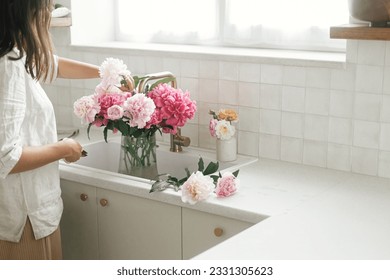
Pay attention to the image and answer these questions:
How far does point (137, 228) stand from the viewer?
2537 millimetres

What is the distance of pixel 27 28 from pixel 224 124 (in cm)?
89

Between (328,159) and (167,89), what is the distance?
641mm

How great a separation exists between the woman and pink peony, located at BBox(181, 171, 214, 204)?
40 centimetres

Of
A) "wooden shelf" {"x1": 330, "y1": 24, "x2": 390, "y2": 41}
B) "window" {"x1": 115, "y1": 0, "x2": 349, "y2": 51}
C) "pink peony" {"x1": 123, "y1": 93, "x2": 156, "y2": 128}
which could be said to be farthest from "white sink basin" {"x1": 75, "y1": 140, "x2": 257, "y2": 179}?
"wooden shelf" {"x1": 330, "y1": 24, "x2": 390, "y2": 41}

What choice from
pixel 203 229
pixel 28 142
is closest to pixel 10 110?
pixel 28 142

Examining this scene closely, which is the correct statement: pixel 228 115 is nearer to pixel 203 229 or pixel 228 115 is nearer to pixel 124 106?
pixel 124 106

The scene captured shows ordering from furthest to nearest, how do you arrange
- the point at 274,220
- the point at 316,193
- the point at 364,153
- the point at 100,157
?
1. the point at 100,157
2. the point at 364,153
3. the point at 316,193
4. the point at 274,220

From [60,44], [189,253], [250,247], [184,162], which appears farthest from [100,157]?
[250,247]

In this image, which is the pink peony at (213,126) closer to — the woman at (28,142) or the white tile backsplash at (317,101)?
the white tile backsplash at (317,101)

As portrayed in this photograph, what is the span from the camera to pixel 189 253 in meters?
2.40

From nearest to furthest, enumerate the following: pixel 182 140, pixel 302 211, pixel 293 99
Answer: pixel 302 211 < pixel 293 99 < pixel 182 140

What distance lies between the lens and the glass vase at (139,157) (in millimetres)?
2684

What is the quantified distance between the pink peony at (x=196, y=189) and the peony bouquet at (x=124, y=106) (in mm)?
336

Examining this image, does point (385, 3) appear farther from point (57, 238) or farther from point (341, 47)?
point (57, 238)
